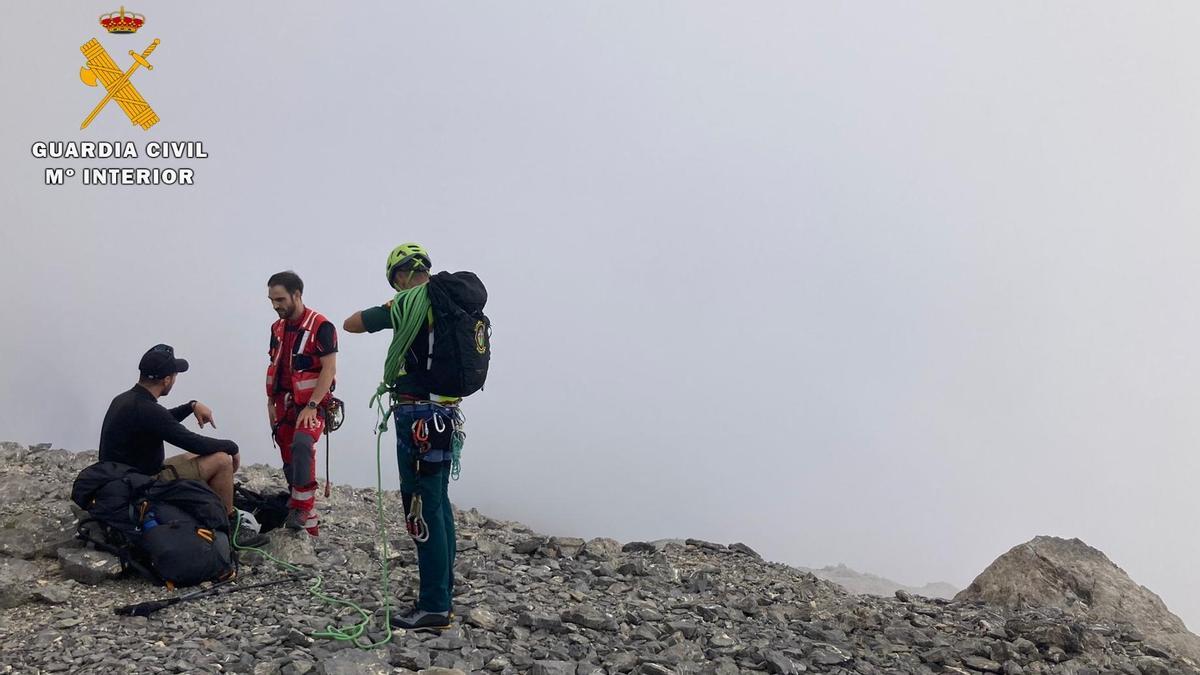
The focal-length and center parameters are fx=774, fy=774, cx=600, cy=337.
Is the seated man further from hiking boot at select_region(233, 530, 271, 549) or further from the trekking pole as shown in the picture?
the trekking pole

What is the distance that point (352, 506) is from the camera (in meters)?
14.0

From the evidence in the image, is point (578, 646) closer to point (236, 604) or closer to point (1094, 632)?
point (236, 604)

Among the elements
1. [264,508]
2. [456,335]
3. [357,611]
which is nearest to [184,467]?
[264,508]

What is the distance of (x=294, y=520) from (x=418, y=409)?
430 cm

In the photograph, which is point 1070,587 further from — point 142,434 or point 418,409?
point 142,434

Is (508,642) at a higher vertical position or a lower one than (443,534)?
lower

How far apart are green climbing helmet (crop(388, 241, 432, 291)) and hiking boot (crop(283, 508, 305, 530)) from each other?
4.48m

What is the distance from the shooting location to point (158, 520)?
860 centimetres

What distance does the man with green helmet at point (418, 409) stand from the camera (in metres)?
6.93

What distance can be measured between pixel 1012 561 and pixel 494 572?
862 cm

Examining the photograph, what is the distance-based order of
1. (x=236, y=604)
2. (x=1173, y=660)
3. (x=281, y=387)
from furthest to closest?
1. (x=281, y=387)
2. (x=1173, y=660)
3. (x=236, y=604)

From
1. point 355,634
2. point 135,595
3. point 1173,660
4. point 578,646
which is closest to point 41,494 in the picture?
point 135,595

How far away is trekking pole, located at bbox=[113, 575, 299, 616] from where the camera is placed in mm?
7855

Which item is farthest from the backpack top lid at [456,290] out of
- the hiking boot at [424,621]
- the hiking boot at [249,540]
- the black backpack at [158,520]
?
the hiking boot at [249,540]
